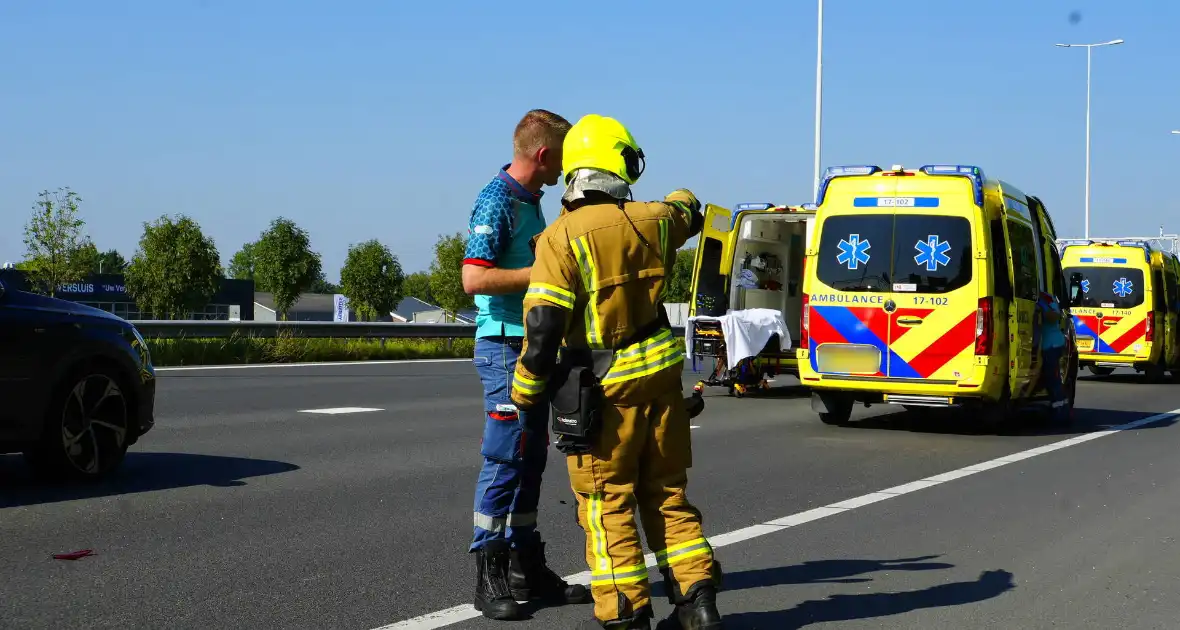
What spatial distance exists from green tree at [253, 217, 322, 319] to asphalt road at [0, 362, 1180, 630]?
90884 millimetres

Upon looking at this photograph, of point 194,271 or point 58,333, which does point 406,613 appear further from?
point 194,271

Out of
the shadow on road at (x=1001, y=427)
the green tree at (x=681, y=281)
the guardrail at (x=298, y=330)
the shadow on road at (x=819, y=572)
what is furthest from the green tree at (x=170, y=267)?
the shadow on road at (x=819, y=572)

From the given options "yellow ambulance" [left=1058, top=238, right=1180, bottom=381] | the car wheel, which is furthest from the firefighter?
"yellow ambulance" [left=1058, top=238, right=1180, bottom=381]

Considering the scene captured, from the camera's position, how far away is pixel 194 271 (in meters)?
90.8

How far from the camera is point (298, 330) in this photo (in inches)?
957

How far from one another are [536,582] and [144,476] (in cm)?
425

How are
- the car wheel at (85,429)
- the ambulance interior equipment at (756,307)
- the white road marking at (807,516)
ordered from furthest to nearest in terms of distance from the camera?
the ambulance interior equipment at (756,307)
the car wheel at (85,429)
the white road marking at (807,516)

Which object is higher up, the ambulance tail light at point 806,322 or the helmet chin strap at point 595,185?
the helmet chin strap at point 595,185

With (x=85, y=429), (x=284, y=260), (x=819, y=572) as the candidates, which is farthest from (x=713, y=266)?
(x=284, y=260)

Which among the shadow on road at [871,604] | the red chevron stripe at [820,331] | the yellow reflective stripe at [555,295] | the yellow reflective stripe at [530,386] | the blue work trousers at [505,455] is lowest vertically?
the shadow on road at [871,604]

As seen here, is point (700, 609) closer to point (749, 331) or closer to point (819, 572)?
point (819, 572)

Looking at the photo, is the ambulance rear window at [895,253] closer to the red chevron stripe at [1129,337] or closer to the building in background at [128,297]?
the red chevron stripe at [1129,337]

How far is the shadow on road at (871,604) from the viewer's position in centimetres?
522

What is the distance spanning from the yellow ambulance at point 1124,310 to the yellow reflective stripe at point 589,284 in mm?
21592
